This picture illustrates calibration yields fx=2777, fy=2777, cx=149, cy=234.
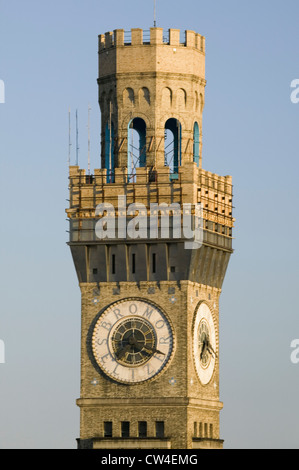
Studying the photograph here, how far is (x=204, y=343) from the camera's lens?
184 meters

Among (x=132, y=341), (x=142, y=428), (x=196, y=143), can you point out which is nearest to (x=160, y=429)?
(x=142, y=428)

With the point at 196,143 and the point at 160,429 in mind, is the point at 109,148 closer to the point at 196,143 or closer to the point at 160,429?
the point at 196,143

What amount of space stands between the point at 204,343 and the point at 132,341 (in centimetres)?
542

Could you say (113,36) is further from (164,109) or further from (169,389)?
(169,389)

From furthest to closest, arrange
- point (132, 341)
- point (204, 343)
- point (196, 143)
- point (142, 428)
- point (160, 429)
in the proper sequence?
point (196, 143), point (204, 343), point (132, 341), point (142, 428), point (160, 429)

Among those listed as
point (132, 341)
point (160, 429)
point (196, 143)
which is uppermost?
point (196, 143)

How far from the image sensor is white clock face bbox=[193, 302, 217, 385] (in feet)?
598

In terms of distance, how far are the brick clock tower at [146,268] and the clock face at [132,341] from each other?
0.07 metres
